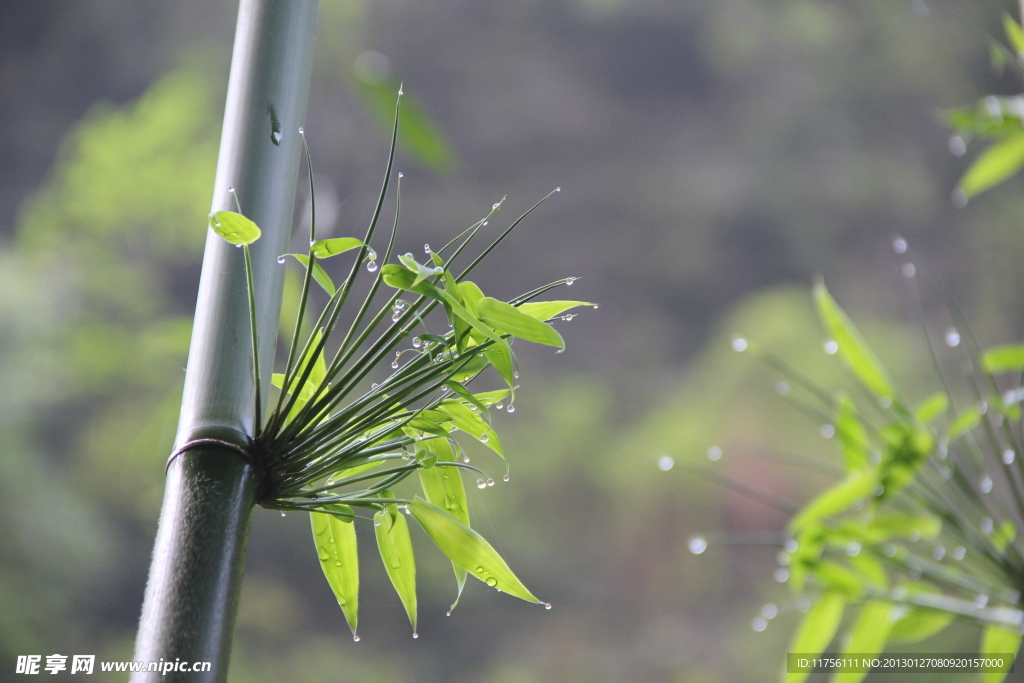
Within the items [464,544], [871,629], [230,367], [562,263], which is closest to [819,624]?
[871,629]

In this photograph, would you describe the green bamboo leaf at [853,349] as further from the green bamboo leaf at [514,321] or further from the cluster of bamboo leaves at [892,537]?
the green bamboo leaf at [514,321]

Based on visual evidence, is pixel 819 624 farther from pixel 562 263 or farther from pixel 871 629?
pixel 562 263

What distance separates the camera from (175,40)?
3.46 meters

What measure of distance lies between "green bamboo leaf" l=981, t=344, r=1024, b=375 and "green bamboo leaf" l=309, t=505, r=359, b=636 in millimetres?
257

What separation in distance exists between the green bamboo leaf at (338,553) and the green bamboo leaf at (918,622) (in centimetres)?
21

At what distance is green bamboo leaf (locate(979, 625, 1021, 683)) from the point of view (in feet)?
0.89

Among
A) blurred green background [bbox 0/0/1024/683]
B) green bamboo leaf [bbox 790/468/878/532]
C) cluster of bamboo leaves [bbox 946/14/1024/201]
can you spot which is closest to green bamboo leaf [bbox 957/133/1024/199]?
cluster of bamboo leaves [bbox 946/14/1024/201]

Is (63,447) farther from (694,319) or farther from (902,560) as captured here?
(902,560)

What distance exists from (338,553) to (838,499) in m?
0.20

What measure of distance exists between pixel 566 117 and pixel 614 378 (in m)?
1.30

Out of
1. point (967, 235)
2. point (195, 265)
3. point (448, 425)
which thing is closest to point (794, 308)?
point (967, 235)

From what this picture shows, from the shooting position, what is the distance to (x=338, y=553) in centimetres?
32

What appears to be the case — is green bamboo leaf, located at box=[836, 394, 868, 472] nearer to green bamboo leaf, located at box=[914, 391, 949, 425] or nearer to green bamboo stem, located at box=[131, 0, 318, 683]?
green bamboo leaf, located at box=[914, 391, 949, 425]

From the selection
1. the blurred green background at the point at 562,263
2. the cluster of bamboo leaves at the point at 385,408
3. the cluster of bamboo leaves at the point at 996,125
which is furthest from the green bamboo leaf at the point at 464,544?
the blurred green background at the point at 562,263
